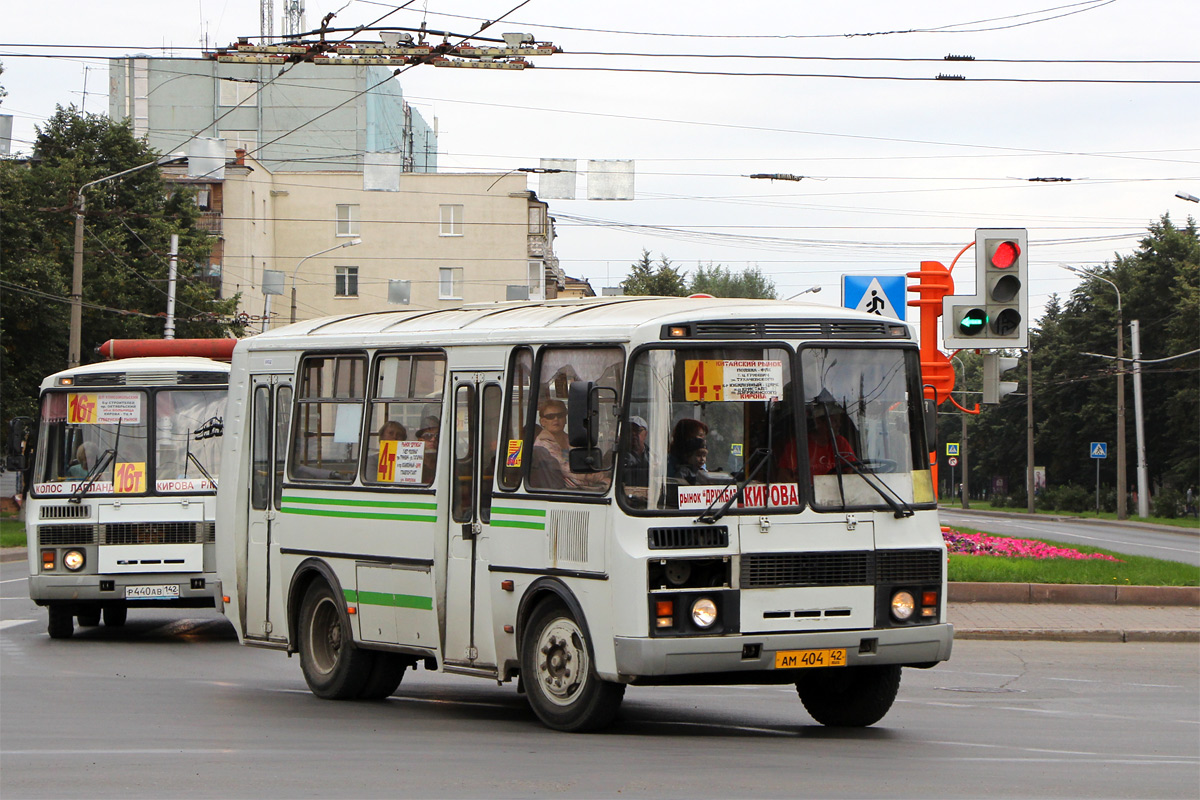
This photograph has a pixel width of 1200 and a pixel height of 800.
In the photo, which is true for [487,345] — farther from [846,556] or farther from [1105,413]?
[1105,413]

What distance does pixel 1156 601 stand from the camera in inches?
778

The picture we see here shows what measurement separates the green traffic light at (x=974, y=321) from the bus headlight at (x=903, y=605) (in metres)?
7.58

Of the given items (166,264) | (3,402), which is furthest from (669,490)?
(166,264)

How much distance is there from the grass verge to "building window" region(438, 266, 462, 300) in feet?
182

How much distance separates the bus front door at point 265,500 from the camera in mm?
12844

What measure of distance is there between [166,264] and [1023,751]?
4709 centimetres

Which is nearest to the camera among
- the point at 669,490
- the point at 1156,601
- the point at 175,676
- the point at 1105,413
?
the point at 669,490

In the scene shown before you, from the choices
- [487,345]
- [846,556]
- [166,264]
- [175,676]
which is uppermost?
[166,264]

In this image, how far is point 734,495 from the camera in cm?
930

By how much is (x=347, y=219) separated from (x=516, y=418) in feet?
222

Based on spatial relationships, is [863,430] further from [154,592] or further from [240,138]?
[240,138]

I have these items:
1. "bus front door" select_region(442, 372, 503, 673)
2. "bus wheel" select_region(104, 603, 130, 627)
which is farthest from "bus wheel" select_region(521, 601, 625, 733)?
"bus wheel" select_region(104, 603, 130, 627)

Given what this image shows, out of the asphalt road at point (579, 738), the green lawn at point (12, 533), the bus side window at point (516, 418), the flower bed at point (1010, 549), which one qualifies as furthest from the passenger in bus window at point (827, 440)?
the green lawn at point (12, 533)

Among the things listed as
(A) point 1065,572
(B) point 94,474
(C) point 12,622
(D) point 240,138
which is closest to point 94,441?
(B) point 94,474
